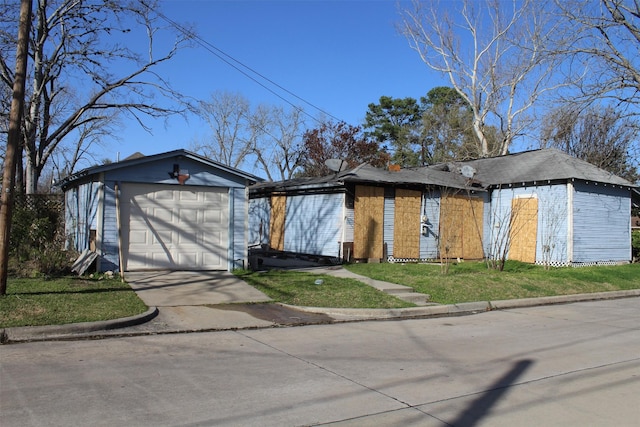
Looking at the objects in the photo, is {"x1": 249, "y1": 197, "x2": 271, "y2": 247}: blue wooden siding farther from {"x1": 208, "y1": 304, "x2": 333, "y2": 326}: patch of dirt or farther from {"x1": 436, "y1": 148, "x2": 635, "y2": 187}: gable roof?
{"x1": 208, "y1": 304, "x2": 333, "y2": 326}: patch of dirt

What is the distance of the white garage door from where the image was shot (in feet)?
44.5

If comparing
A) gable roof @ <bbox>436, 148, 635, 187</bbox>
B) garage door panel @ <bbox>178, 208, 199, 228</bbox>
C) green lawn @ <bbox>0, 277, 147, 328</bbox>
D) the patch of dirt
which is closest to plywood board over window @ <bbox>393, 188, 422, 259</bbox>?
gable roof @ <bbox>436, 148, 635, 187</bbox>

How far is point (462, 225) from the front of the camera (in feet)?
66.2

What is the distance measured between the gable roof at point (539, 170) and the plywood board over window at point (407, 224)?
404cm

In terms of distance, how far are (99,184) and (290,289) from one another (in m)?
5.60

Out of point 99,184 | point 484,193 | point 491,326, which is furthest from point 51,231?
point 484,193

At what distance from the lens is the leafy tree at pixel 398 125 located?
47.1 metres

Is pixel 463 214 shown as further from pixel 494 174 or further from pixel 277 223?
pixel 277 223

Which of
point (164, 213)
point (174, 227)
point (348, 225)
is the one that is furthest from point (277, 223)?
point (164, 213)

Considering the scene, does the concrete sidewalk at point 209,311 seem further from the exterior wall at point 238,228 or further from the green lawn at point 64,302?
the exterior wall at point 238,228

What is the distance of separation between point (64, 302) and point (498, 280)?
35.9ft

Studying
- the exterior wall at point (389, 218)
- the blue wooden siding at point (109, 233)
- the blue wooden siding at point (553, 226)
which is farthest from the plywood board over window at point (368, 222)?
the blue wooden siding at point (109, 233)

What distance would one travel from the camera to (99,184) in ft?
43.5

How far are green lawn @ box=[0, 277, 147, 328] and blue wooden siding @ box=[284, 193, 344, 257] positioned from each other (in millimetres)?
8359
